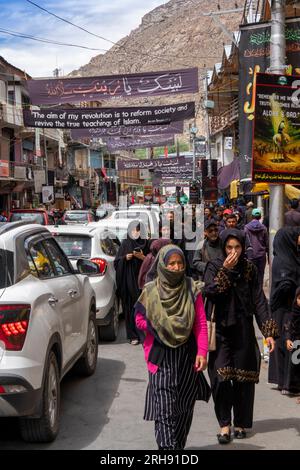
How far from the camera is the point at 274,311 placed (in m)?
6.68

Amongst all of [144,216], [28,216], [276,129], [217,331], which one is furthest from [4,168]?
[217,331]

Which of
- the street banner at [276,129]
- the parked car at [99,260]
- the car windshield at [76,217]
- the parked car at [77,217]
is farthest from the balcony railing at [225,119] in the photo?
the street banner at [276,129]

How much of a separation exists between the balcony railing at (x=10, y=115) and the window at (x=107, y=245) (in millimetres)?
27775

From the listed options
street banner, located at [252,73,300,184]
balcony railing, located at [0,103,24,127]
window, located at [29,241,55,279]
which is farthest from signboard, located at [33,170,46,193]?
window, located at [29,241,55,279]

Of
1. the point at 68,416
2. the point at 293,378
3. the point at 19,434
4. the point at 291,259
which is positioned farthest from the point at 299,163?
the point at 19,434

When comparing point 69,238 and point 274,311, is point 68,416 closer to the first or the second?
point 274,311

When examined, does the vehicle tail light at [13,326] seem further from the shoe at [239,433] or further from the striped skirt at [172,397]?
the shoe at [239,433]

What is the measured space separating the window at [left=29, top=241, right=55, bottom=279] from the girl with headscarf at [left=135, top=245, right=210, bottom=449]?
4.17ft

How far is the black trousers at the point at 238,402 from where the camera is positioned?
5.32 meters

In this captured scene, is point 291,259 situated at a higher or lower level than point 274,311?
higher

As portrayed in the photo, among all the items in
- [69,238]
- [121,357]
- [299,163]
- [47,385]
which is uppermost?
[299,163]

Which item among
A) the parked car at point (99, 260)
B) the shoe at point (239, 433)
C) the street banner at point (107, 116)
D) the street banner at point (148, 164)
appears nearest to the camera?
the shoe at point (239, 433)

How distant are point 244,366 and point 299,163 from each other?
11.7 feet
